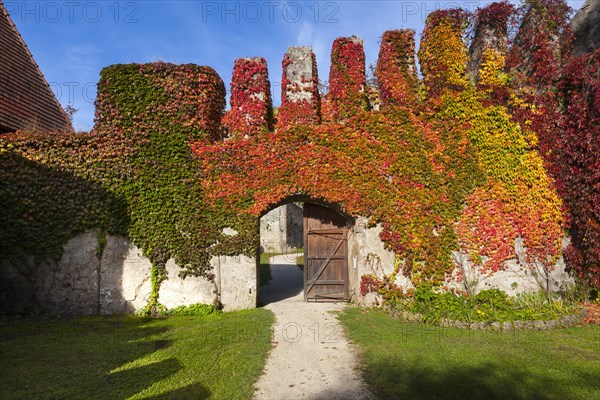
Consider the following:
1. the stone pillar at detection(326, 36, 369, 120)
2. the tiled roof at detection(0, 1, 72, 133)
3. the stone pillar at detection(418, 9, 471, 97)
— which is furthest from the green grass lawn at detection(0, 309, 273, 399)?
the stone pillar at detection(418, 9, 471, 97)

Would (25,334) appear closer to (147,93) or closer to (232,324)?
(232,324)

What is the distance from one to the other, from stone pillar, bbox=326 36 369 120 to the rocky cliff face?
6548 mm

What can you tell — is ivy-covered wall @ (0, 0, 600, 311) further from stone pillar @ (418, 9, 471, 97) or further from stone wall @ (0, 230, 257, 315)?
stone wall @ (0, 230, 257, 315)

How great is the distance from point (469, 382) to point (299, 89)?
9083 millimetres

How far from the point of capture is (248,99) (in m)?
11.4

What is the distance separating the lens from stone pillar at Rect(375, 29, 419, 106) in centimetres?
1139

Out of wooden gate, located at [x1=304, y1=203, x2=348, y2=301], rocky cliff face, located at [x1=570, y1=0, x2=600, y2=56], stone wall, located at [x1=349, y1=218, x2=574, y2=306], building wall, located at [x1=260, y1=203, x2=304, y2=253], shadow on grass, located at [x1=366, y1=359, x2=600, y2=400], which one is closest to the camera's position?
shadow on grass, located at [x1=366, y1=359, x2=600, y2=400]

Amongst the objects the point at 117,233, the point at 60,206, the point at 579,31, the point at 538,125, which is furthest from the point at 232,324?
the point at 579,31

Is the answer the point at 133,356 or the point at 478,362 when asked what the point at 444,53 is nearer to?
the point at 478,362

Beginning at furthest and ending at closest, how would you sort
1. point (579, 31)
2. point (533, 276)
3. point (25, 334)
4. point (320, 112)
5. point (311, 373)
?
1. point (320, 112)
2. point (579, 31)
3. point (533, 276)
4. point (25, 334)
5. point (311, 373)

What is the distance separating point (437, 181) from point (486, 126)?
7.41 ft

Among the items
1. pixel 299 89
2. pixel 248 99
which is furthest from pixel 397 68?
pixel 248 99

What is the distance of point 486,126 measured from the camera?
1084 cm

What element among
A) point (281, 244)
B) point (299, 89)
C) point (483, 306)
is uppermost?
point (299, 89)
